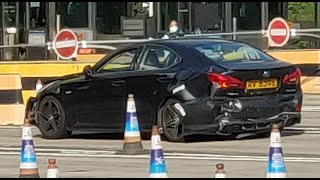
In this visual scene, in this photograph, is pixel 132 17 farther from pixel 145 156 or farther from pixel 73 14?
pixel 145 156

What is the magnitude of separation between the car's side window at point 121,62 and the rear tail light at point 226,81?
5.22 ft

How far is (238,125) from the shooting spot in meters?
14.5

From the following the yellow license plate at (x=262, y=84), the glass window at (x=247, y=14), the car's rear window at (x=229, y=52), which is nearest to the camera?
the yellow license plate at (x=262, y=84)

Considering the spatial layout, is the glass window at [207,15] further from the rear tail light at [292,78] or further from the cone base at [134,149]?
the cone base at [134,149]

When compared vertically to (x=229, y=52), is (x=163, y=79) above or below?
below

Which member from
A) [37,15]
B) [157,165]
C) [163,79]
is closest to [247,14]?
[37,15]

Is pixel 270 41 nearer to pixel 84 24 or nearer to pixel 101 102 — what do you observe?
pixel 101 102

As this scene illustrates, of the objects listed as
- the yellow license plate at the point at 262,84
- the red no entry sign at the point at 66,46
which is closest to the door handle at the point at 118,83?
the yellow license plate at the point at 262,84

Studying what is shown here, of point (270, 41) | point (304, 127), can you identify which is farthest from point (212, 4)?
point (304, 127)

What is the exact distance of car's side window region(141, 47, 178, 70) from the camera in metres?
15.2

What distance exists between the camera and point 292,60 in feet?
78.9

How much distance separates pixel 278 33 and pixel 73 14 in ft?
45.4

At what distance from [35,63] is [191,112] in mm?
6991

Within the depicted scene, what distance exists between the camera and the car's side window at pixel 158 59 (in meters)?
15.2
